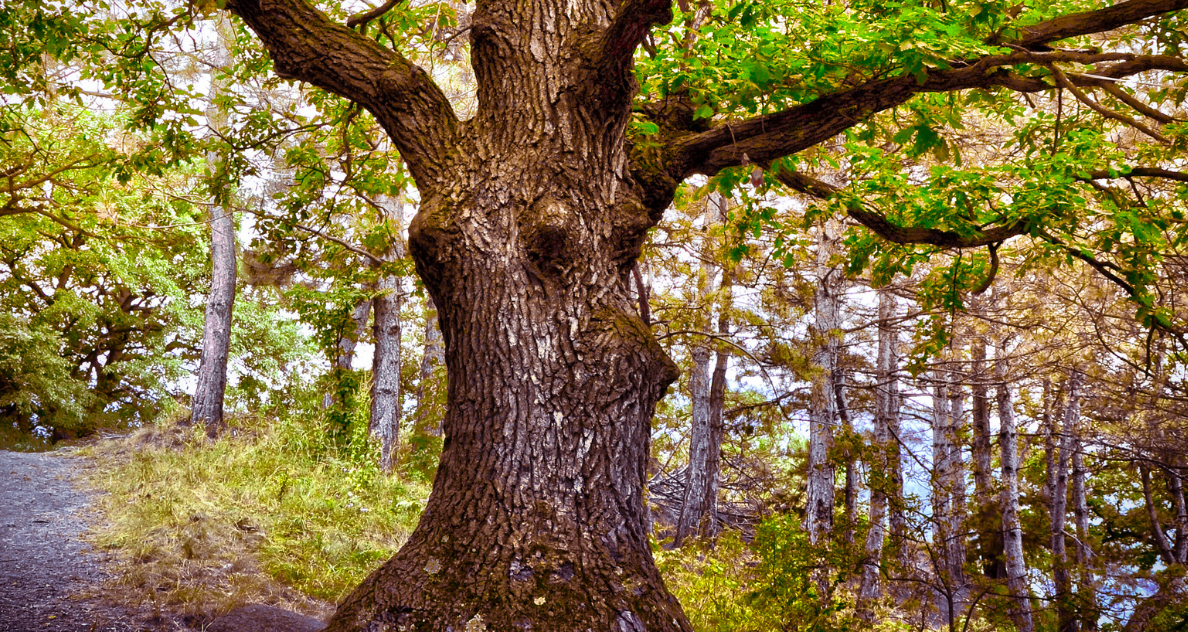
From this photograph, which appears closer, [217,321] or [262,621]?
[262,621]

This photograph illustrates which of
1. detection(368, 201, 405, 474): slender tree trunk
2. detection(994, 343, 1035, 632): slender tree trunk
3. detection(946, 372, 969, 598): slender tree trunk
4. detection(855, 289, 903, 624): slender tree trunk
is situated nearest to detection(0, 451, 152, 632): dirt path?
detection(368, 201, 405, 474): slender tree trunk

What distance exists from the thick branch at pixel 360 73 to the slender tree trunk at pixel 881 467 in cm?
372

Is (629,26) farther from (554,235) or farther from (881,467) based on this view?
(881,467)

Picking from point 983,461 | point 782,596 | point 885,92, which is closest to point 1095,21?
point 885,92

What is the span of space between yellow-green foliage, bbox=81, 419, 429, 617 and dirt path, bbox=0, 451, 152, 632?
25cm

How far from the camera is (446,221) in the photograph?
11.2 ft

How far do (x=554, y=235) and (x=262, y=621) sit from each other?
310 cm

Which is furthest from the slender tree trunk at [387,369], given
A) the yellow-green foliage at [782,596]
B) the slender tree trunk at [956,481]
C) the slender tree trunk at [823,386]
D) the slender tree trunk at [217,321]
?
the slender tree trunk at [956,481]

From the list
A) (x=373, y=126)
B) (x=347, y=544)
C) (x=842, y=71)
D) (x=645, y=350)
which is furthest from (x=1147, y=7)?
(x=347, y=544)

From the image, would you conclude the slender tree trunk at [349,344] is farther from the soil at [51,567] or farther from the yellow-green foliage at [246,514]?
the soil at [51,567]

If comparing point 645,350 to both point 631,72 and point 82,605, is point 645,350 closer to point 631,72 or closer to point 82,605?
point 631,72

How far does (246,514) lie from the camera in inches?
275

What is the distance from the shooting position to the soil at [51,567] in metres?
4.02

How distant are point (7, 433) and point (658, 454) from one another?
46.1 feet
